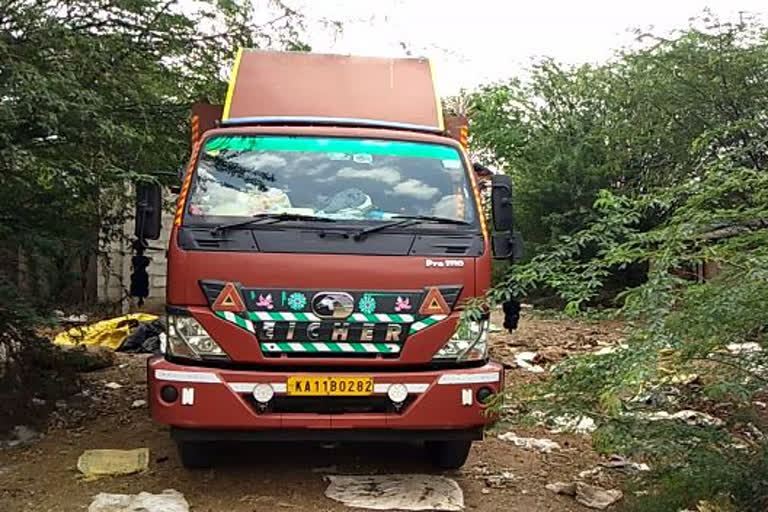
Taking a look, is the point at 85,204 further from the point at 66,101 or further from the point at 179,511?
the point at 179,511

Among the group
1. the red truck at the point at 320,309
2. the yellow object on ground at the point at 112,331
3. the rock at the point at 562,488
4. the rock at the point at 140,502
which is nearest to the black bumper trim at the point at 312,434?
the red truck at the point at 320,309

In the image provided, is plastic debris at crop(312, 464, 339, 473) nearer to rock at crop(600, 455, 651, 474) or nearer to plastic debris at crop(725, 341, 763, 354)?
rock at crop(600, 455, 651, 474)

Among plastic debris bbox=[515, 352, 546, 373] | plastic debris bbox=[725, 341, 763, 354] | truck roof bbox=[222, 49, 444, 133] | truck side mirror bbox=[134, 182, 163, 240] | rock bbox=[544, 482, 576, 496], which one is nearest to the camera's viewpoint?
plastic debris bbox=[725, 341, 763, 354]

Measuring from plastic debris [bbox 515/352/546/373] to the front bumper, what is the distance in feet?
13.5

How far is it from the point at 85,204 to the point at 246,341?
232cm

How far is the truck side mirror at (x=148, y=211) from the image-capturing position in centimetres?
507

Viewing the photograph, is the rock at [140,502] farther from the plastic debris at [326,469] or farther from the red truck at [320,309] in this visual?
the plastic debris at [326,469]

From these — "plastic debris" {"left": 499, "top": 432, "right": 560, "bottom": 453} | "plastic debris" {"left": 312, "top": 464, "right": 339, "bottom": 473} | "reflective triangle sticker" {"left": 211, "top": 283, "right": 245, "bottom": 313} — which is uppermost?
"reflective triangle sticker" {"left": 211, "top": 283, "right": 245, "bottom": 313}

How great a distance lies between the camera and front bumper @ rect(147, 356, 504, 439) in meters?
4.37

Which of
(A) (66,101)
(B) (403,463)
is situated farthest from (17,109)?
(B) (403,463)

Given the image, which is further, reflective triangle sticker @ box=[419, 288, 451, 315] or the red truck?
reflective triangle sticker @ box=[419, 288, 451, 315]

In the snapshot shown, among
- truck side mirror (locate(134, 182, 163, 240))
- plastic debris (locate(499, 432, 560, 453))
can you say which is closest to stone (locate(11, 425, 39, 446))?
truck side mirror (locate(134, 182, 163, 240))

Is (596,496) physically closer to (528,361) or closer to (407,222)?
(407,222)

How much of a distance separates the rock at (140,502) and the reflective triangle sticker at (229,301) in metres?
1.08
